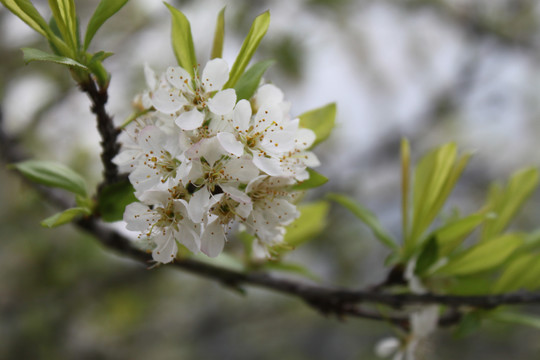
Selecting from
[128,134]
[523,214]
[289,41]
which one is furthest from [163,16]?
[523,214]

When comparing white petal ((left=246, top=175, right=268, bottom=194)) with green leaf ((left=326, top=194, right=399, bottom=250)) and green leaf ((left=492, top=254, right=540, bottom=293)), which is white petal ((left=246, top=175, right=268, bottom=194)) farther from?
green leaf ((left=492, top=254, right=540, bottom=293))

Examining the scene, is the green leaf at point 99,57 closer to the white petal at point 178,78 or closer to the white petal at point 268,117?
the white petal at point 178,78

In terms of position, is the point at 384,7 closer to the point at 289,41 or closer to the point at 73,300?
the point at 289,41

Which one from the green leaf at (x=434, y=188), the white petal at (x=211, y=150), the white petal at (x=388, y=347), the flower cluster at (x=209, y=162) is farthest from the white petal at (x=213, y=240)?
the white petal at (x=388, y=347)

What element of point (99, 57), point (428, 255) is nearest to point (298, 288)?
point (428, 255)

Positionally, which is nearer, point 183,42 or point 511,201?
point 183,42

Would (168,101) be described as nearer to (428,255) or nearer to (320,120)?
(320,120)

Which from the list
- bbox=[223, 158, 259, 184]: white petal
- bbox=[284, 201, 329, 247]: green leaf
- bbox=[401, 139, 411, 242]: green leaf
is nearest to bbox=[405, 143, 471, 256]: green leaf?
bbox=[401, 139, 411, 242]: green leaf
